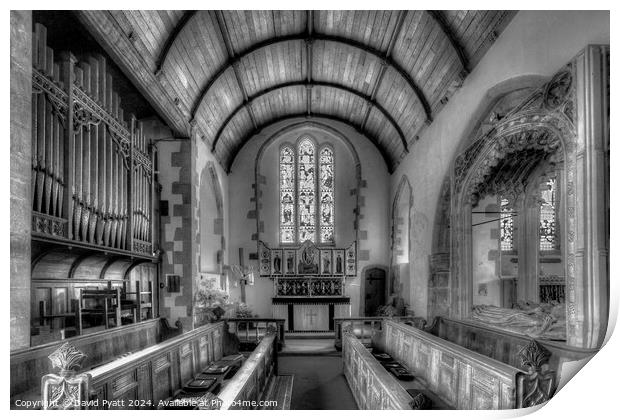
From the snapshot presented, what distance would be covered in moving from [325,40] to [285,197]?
5.28 metres

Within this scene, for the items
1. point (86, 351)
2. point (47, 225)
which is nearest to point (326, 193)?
point (86, 351)

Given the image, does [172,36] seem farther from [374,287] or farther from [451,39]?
[374,287]

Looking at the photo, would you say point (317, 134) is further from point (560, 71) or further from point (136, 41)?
point (560, 71)

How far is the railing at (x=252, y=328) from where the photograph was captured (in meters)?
7.13

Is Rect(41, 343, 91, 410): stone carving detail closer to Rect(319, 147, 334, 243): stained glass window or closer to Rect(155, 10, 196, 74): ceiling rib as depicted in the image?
Rect(155, 10, 196, 74): ceiling rib

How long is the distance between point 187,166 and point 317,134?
3283mm

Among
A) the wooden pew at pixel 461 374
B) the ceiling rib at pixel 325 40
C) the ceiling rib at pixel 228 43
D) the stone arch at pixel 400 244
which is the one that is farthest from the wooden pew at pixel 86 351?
the stone arch at pixel 400 244

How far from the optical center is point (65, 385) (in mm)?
2486

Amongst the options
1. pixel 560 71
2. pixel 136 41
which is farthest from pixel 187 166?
pixel 560 71

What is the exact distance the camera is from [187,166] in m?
6.91

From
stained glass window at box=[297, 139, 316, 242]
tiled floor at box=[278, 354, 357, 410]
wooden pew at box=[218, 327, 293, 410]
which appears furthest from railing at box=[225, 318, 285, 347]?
stained glass window at box=[297, 139, 316, 242]

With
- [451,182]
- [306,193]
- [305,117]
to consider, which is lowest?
[451,182]

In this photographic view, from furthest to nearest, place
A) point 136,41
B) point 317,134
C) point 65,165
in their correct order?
point 317,134 → point 136,41 → point 65,165

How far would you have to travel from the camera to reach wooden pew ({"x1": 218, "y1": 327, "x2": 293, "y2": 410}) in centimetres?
275
